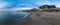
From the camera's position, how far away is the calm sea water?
1.18 meters

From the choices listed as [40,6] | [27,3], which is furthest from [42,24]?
[27,3]

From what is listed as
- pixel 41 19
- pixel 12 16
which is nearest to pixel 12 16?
pixel 12 16

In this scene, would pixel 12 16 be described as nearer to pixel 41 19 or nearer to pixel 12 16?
pixel 12 16

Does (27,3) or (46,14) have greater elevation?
(27,3)

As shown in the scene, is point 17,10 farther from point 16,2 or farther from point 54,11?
point 54,11

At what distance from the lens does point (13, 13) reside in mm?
1199

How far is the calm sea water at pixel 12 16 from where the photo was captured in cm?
118

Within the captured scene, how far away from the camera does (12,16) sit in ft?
3.97

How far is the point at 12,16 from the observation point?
3.97 feet

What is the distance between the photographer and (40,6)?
48.6 inches

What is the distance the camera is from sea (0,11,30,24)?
1.18m

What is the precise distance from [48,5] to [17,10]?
1.52 feet

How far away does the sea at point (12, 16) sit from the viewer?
3.87ft

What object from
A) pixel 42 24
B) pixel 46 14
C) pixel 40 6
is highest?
pixel 40 6
